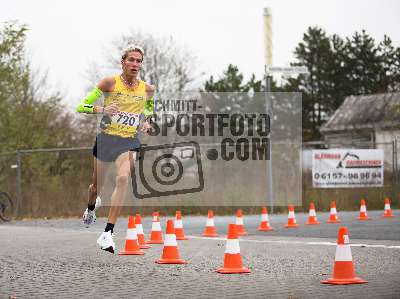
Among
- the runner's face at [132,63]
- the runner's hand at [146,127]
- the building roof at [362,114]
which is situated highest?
the building roof at [362,114]

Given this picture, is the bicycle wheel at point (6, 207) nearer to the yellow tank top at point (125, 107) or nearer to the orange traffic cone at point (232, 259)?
the yellow tank top at point (125, 107)

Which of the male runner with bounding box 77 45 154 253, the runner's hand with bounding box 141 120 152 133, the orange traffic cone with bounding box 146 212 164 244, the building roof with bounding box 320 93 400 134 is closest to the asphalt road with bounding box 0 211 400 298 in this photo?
the orange traffic cone with bounding box 146 212 164 244

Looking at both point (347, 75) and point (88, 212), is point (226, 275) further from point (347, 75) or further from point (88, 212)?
point (347, 75)

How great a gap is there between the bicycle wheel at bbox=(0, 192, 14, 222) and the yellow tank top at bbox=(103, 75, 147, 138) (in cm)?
1631

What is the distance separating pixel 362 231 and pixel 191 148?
13312mm

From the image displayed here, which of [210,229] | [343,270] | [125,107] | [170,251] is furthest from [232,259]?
[210,229]

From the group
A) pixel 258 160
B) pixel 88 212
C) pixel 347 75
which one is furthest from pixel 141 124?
pixel 347 75

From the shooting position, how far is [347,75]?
81.9 m

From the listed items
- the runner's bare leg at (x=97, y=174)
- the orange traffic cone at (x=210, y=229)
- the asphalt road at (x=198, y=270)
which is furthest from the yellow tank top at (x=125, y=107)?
the orange traffic cone at (x=210, y=229)

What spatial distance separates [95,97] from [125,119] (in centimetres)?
47

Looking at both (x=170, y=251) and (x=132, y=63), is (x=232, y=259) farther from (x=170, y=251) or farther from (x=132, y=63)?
(x=132, y=63)

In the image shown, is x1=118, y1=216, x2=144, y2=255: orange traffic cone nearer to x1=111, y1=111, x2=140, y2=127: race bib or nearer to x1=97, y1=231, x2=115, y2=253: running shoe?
x1=97, y1=231, x2=115, y2=253: running shoe

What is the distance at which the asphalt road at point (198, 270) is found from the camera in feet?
25.4

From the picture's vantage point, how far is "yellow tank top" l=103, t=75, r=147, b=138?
10.5 meters
